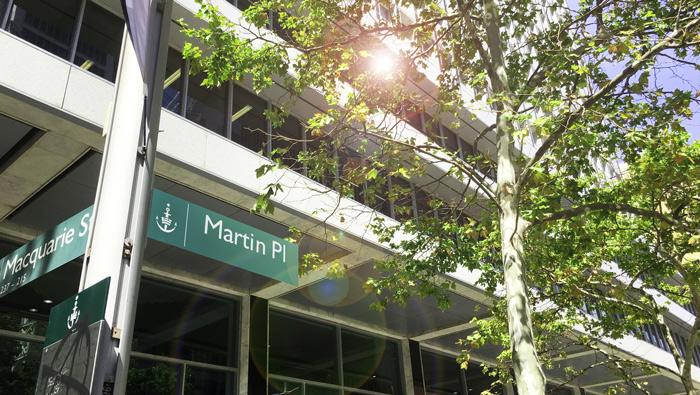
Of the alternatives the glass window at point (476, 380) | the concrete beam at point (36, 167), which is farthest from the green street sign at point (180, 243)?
the glass window at point (476, 380)

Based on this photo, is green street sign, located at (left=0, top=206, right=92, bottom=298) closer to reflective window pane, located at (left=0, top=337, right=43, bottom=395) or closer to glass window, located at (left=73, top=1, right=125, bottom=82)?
reflective window pane, located at (left=0, top=337, right=43, bottom=395)

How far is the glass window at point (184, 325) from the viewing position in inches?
440

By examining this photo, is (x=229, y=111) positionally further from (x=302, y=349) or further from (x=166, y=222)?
(x=302, y=349)

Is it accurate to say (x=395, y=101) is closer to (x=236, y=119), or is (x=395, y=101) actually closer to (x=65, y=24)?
(x=236, y=119)

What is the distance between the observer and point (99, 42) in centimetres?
1018

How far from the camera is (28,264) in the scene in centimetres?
666

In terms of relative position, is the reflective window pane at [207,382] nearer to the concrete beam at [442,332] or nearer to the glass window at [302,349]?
the glass window at [302,349]

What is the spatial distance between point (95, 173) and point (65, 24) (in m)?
2.81

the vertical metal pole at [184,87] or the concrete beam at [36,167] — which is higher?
the vertical metal pole at [184,87]

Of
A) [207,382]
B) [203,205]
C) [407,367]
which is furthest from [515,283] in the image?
[407,367]

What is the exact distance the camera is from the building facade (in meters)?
8.45

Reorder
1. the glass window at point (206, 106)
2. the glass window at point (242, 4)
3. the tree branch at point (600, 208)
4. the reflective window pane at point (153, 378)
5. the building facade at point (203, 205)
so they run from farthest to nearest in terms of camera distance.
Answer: the glass window at point (242, 4), the glass window at point (206, 106), the reflective window pane at point (153, 378), the building facade at point (203, 205), the tree branch at point (600, 208)

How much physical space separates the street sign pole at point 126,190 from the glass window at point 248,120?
26.3ft

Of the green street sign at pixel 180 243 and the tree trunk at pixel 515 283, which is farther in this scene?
the green street sign at pixel 180 243
